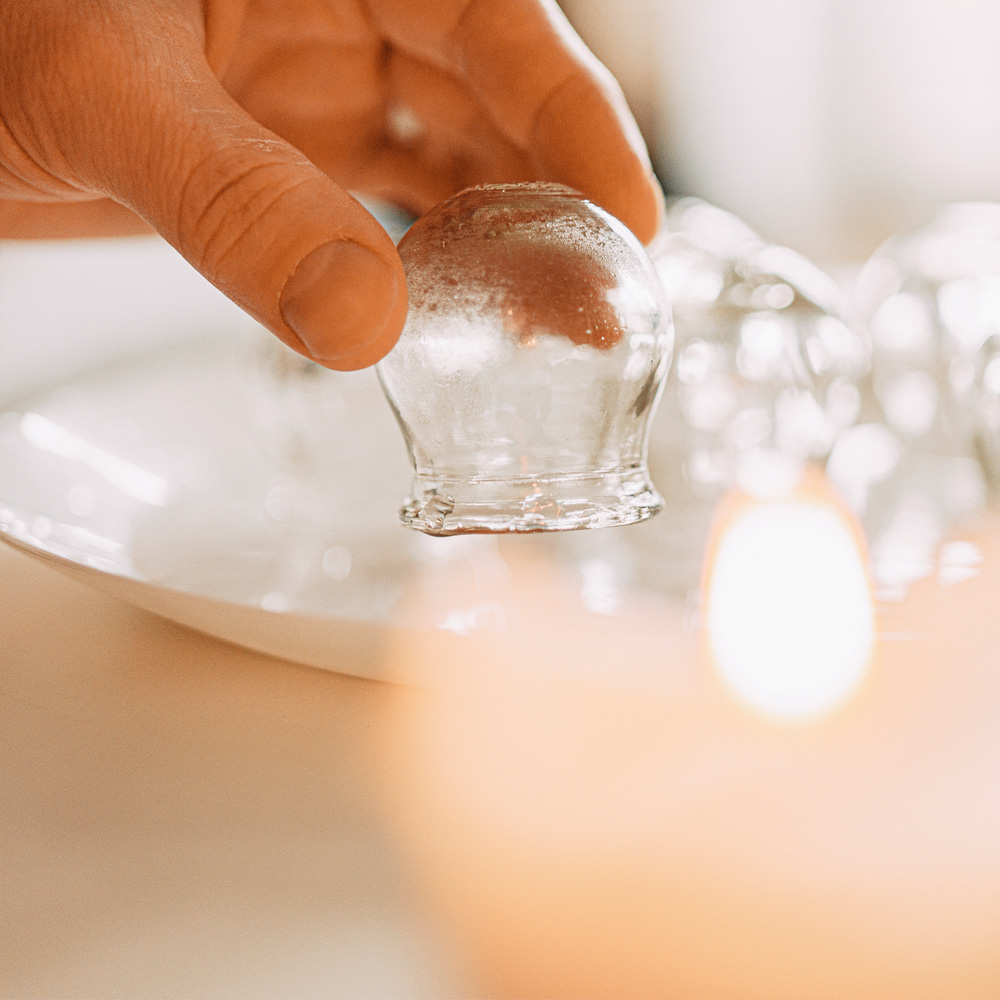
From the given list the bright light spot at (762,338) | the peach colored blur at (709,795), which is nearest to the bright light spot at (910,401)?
the bright light spot at (762,338)

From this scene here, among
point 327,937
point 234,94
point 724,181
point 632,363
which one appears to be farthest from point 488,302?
point 724,181

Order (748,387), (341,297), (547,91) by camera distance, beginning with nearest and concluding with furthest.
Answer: (341,297), (547,91), (748,387)

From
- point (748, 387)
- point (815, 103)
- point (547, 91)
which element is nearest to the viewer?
point (547, 91)

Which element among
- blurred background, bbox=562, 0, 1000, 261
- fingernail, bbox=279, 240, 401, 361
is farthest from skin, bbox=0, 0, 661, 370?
blurred background, bbox=562, 0, 1000, 261

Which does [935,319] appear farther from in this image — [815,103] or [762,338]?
[815,103]

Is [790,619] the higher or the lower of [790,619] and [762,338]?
the lower

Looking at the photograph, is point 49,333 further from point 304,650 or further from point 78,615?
point 304,650

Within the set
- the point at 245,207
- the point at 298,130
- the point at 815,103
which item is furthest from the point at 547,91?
the point at 815,103
